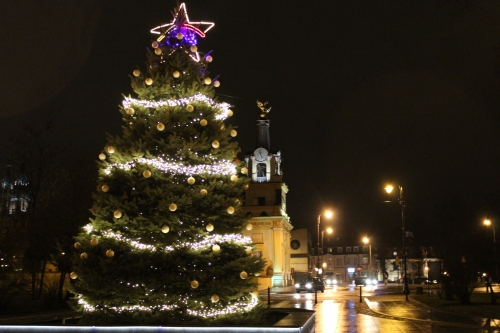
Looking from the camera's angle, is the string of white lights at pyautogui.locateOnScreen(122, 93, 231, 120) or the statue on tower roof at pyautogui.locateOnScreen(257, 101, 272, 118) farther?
the statue on tower roof at pyautogui.locateOnScreen(257, 101, 272, 118)

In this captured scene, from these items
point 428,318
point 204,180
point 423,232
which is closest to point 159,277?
point 204,180

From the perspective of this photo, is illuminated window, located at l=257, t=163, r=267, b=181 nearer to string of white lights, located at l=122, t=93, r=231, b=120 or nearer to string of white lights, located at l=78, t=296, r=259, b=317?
string of white lights, located at l=122, t=93, r=231, b=120

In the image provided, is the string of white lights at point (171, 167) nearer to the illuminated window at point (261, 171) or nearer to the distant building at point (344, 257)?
the illuminated window at point (261, 171)

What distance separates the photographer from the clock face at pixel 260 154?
91.4 meters

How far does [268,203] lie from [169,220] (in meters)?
75.9

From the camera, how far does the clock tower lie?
8588 cm

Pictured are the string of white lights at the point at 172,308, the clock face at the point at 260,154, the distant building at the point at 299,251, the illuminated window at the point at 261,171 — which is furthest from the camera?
the distant building at the point at 299,251

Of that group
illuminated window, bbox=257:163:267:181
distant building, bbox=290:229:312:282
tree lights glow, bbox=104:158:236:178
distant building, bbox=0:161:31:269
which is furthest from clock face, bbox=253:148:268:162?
tree lights glow, bbox=104:158:236:178

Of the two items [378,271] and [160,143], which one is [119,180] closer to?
[160,143]

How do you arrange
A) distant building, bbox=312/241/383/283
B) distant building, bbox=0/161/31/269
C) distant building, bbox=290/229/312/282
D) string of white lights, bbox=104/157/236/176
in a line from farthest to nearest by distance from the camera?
distant building, bbox=312/241/383/283 < distant building, bbox=290/229/312/282 < distant building, bbox=0/161/31/269 < string of white lights, bbox=104/157/236/176

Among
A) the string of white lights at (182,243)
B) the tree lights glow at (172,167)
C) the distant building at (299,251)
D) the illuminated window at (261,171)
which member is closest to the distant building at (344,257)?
the distant building at (299,251)

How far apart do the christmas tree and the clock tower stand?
69879 mm

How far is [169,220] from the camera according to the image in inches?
548

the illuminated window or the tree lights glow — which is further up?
the illuminated window
